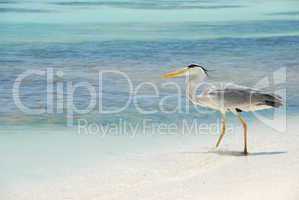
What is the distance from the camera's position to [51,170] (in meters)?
3.10

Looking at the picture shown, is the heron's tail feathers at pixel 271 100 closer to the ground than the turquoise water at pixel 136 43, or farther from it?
closer to the ground

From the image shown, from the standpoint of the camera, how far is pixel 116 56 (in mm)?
5266

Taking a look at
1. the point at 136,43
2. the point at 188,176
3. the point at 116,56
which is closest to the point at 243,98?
the point at 188,176

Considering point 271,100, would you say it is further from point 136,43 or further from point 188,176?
point 136,43

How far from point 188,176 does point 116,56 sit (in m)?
2.36

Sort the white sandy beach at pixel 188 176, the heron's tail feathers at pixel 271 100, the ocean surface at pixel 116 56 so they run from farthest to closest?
the ocean surface at pixel 116 56, the heron's tail feathers at pixel 271 100, the white sandy beach at pixel 188 176

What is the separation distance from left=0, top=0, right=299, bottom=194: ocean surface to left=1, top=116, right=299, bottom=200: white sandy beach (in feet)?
0.47

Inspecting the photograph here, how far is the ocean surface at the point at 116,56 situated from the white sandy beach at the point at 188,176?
5.6 inches

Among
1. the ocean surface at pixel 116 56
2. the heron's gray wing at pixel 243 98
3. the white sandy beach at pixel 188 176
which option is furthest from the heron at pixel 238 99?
the ocean surface at pixel 116 56

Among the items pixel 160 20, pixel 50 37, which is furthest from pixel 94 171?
pixel 160 20

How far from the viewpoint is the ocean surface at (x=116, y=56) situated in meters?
3.51

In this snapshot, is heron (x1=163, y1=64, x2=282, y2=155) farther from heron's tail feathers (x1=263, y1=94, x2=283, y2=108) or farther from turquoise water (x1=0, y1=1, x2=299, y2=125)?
turquoise water (x1=0, y1=1, x2=299, y2=125)

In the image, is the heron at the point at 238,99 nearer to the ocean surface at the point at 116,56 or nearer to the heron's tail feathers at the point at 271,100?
the heron's tail feathers at the point at 271,100

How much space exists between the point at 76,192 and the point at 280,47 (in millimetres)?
3115
